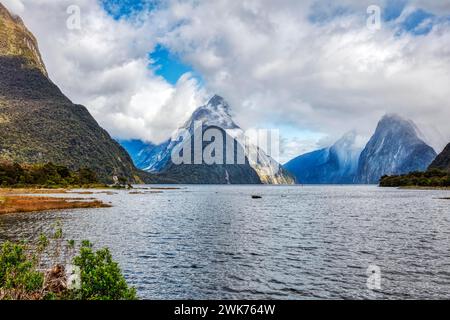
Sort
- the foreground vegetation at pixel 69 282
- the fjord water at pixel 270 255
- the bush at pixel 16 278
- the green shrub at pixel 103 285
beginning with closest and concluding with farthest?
the bush at pixel 16 278
the foreground vegetation at pixel 69 282
the green shrub at pixel 103 285
the fjord water at pixel 270 255

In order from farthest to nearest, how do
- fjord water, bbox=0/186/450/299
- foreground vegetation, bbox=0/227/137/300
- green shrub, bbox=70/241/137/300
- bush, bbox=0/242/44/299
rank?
1. fjord water, bbox=0/186/450/299
2. green shrub, bbox=70/241/137/300
3. foreground vegetation, bbox=0/227/137/300
4. bush, bbox=0/242/44/299

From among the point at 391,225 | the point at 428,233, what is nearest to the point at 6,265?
the point at 428,233

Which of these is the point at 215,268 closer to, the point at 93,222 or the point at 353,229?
the point at 353,229

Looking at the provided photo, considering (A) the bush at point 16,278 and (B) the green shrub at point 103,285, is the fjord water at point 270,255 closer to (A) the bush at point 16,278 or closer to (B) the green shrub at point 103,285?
(B) the green shrub at point 103,285

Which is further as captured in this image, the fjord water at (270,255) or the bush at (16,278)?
the fjord water at (270,255)

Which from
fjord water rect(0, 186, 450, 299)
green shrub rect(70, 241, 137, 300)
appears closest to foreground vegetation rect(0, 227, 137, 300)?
green shrub rect(70, 241, 137, 300)

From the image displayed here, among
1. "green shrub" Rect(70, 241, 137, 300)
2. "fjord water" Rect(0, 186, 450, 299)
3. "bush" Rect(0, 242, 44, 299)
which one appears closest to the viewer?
"bush" Rect(0, 242, 44, 299)

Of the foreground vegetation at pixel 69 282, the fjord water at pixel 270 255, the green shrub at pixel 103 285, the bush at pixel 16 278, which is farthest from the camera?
the fjord water at pixel 270 255

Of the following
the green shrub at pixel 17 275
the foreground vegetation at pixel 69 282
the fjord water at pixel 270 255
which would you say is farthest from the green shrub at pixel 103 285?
the fjord water at pixel 270 255

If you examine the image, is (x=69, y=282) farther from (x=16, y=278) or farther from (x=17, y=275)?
(x=16, y=278)

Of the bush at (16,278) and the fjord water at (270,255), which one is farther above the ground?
the bush at (16,278)

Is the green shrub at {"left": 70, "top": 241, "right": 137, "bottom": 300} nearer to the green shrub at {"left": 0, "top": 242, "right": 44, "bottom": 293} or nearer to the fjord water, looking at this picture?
the green shrub at {"left": 0, "top": 242, "right": 44, "bottom": 293}
